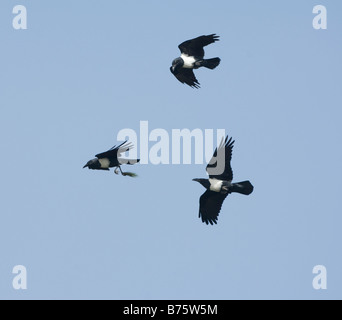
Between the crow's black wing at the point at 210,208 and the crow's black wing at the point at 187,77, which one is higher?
the crow's black wing at the point at 187,77

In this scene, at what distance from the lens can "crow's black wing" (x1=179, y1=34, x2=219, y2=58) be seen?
24.8 meters

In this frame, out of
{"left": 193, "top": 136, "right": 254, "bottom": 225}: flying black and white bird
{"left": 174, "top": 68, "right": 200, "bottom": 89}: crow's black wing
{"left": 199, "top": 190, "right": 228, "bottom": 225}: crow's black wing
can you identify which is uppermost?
{"left": 174, "top": 68, "right": 200, "bottom": 89}: crow's black wing

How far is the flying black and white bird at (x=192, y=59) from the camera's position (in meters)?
24.8

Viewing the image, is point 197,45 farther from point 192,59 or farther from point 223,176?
point 223,176

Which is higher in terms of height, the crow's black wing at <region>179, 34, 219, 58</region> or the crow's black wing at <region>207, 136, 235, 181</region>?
the crow's black wing at <region>179, 34, 219, 58</region>

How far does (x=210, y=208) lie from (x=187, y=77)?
10.8 feet

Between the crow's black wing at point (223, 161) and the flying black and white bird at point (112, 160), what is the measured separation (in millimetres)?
1804

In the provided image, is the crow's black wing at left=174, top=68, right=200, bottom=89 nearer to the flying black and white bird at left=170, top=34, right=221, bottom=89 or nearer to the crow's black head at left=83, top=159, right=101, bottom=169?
the flying black and white bird at left=170, top=34, right=221, bottom=89

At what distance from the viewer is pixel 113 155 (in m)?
23.1

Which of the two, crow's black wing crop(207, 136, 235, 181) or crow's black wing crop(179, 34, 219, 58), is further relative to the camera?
crow's black wing crop(179, 34, 219, 58)

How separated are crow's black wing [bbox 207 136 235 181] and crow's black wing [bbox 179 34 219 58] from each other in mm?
2662

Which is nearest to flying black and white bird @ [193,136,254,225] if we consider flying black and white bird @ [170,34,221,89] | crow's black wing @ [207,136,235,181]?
crow's black wing @ [207,136,235,181]

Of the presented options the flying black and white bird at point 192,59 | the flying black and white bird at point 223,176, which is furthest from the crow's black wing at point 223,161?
the flying black and white bird at point 192,59

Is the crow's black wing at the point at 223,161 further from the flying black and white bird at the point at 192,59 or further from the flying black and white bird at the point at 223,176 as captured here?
the flying black and white bird at the point at 192,59
